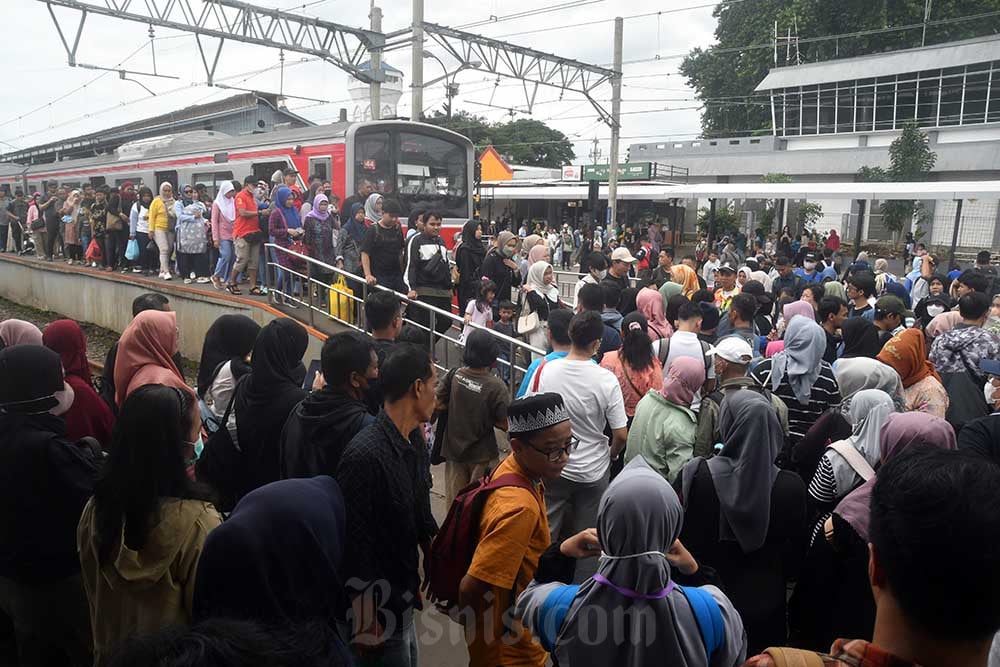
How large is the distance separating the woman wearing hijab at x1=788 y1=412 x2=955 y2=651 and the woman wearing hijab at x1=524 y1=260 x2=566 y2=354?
12.3 feet

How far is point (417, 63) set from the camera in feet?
47.8

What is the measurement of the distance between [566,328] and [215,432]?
2.20 m

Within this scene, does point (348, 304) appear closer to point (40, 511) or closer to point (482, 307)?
point (482, 307)

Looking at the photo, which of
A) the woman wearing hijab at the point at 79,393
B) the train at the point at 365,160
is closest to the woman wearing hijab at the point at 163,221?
the train at the point at 365,160

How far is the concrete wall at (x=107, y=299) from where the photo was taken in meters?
9.70

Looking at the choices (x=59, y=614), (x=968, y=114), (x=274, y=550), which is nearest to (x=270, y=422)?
(x=59, y=614)

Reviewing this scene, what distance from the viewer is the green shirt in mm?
3455

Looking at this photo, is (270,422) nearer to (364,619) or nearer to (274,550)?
(364,619)

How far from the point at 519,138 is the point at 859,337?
52.5 metres

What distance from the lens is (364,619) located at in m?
2.35

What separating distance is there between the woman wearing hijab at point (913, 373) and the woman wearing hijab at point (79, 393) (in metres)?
4.16

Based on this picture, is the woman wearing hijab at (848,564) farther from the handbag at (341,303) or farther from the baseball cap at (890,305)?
the handbag at (341,303)

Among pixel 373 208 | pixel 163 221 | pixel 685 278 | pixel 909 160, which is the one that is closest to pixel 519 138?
pixel 909 160

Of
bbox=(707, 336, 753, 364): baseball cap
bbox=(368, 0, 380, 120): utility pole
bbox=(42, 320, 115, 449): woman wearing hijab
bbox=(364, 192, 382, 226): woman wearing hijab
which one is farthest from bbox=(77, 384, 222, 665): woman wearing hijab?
bbox=(368, 0, 380, 120): utility pole
